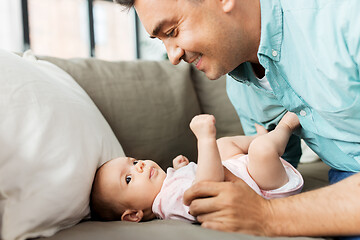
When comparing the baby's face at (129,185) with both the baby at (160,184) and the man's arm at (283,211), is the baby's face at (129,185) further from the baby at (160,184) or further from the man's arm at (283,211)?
the man's arm at (283,211)

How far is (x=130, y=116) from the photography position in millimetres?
1466

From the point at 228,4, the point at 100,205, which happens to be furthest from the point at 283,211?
the point at 228,4

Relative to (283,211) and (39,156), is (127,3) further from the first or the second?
(283,211)

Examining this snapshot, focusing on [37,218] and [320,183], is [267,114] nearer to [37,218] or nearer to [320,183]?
[320,183]

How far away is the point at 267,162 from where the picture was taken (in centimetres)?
99

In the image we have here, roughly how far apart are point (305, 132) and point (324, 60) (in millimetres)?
337

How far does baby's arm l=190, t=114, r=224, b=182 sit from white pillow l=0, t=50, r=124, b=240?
0.94 ft

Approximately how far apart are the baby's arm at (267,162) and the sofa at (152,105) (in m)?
0.25

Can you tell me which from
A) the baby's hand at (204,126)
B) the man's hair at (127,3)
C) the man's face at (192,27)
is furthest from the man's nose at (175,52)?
the baby's hand at (204,126)

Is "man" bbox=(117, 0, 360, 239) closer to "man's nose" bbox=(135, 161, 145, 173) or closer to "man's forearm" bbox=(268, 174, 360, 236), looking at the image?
"man's forearm" bbox=(268, 174, 360, 236)

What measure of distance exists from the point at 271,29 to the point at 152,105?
2.21 feet

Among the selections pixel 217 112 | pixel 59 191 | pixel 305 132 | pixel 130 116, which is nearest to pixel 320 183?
pixel 305 132

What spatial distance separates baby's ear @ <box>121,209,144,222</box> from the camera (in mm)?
997

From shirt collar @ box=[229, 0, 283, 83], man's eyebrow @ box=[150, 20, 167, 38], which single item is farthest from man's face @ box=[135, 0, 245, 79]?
shirt collar @ box=[229, 0, 283, 83]
